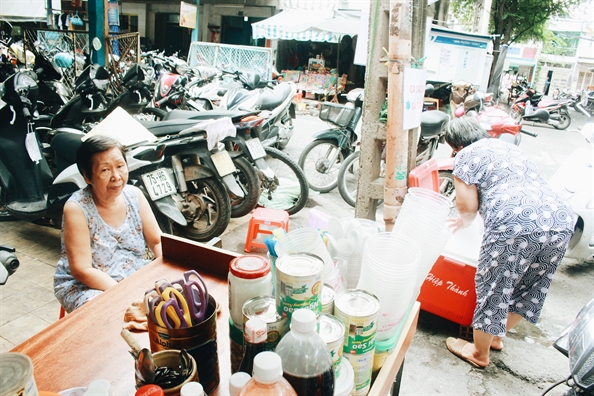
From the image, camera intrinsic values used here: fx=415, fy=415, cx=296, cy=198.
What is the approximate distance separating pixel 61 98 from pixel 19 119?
791mm

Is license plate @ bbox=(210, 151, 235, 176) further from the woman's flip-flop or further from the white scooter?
the white scooter

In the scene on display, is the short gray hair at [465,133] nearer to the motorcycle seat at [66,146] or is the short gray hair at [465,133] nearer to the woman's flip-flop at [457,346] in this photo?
the woman's flip-flop at [457,346]

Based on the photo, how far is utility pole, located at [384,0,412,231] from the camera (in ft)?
6.44

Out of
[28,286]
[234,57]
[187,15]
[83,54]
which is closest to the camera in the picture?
[28,286]

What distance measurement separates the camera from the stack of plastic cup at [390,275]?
1.12 m

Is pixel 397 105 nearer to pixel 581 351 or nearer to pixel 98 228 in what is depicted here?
pixel 581 351

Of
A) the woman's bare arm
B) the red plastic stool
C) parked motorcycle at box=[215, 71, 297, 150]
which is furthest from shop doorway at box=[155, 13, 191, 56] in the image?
the woman's bare arm

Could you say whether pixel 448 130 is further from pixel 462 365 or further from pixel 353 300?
pixel 353 300

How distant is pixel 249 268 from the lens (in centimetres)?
105

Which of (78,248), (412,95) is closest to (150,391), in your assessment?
(78,248)

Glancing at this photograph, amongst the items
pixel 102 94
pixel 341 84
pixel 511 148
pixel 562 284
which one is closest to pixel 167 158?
pixel 102 94

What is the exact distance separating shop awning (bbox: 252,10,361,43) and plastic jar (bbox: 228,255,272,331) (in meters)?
11.0

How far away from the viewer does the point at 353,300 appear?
3.52 feet

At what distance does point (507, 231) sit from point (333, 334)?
5.47 ft
